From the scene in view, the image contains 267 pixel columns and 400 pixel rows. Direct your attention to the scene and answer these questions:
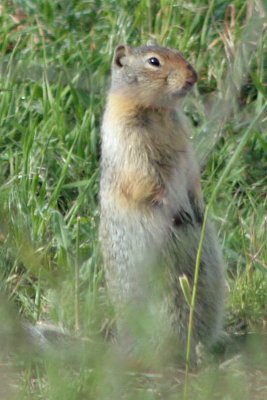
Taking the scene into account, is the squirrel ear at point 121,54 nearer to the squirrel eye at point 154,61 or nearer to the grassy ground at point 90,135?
the squirrel eye at point 154,61

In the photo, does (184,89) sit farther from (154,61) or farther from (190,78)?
(154,61)

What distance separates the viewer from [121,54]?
4.47 metres

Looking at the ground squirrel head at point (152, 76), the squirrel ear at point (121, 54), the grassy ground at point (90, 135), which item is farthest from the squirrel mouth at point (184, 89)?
the squirrel ear at point (121, 54)

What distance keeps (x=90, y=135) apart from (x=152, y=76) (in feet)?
3.31

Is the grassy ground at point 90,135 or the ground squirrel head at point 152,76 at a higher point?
the ground squirrel head at point 152,76

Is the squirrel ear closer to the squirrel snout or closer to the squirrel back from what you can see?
the squirrel back

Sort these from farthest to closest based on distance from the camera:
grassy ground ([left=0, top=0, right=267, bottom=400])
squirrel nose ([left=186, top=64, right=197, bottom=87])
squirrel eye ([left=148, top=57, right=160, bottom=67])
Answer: grassy ground ([left=0, top=0, right=267, bottom=400])
squirrel eye ([left=148, top=57, right=160, bottom=67])
squirrel nose ([left=186, top=64, right=197, bottom=87])

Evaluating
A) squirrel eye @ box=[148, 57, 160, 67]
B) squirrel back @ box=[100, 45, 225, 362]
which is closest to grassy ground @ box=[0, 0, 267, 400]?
squirrel back @ box=[100, 45, 225, 362]

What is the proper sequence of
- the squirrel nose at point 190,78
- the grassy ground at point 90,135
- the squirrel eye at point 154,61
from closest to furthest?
the squirrel nose at point 190,78
the squirrel eye at point 154,61
the grassy ground at point 90,135

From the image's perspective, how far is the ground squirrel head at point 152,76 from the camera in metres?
4.12

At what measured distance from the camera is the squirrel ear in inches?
175

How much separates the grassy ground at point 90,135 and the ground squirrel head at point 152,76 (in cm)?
18

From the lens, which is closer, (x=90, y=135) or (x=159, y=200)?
(x=159, y=200)

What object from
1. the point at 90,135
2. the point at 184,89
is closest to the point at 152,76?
the point at 184,89
